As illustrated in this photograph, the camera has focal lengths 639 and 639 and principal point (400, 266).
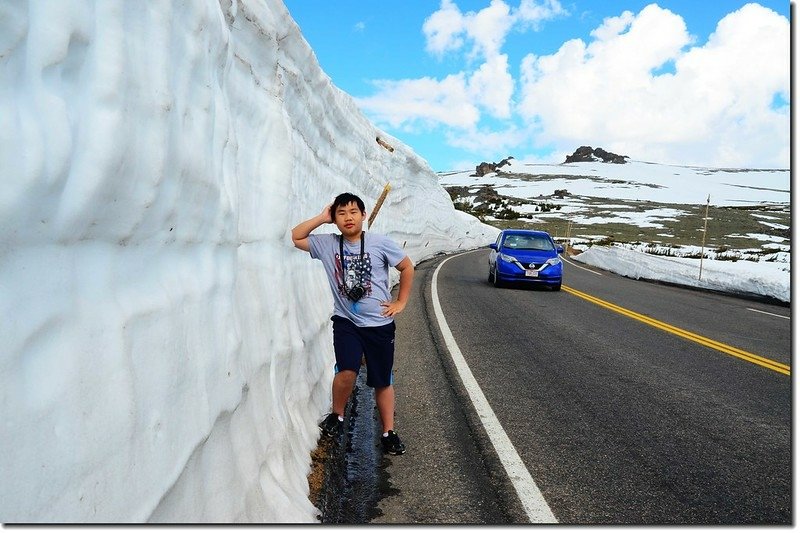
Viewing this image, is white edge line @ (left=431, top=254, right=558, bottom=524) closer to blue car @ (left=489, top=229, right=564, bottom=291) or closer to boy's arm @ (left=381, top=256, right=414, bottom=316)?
boy's arm @ (left=381, top=256, right=414, bottom=316)

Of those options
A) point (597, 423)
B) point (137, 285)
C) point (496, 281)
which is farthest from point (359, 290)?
point (496, 281)

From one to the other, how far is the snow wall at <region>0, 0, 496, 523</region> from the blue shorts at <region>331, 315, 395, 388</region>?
1.29ft

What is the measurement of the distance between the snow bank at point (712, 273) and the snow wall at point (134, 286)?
15.8 m

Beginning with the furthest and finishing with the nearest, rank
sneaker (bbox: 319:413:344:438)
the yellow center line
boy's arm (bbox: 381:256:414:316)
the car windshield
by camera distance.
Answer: the car windshield < the yellow center line < sneaker (bbox: 319:413:344:438) < boy's arm (bbox: 381:256:414:316)

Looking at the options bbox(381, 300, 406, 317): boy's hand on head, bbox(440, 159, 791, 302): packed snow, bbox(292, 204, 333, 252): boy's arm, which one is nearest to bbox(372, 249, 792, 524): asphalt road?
bbox(381, 300, 406, 317): boy's hand on head

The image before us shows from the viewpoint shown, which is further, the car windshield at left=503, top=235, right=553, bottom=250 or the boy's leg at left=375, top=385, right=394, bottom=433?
the car windshield at left=503, top=235, right=553, bottom=250

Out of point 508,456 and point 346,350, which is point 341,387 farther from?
point 508,456

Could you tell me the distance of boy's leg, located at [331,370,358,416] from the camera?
4442 millimetres

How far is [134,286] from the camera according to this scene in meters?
2.29

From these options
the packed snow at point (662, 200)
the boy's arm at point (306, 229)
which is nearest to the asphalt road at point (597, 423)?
the boy's arm at point (306, 229)

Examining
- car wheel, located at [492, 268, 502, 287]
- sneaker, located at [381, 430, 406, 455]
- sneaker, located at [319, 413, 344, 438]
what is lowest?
sneaker, located at [381, 430, 406, 455]

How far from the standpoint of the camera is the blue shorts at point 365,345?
437 centimetres

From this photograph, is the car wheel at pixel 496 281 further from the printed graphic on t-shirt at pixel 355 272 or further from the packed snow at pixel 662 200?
the printed graphic on t-shirt at pixel 355 272

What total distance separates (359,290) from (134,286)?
2.06 metres
